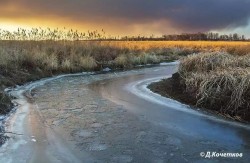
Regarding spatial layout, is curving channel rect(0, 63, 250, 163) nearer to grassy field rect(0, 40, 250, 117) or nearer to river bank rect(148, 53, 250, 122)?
river bank rect(148, 53, 250, 122)

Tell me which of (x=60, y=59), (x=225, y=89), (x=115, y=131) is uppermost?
(x=60, y=59)

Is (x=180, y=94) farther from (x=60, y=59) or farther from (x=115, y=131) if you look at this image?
(x=60, y=59)

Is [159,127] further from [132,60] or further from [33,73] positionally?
[132,60]

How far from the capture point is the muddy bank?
9.31 meters

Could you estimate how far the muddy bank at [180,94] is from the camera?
30.5 feet

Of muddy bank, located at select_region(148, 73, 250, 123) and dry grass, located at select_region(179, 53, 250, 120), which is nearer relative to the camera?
muddy bank, located at select_region(148, 73, 250, 123)

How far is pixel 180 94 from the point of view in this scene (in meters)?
12.3

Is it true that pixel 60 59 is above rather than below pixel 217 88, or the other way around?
above

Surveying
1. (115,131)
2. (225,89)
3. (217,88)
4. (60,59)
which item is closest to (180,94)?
(217,88)

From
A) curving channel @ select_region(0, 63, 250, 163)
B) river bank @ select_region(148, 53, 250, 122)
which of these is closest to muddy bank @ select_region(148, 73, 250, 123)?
river bank @ select_region(148, 53, 250, 122)

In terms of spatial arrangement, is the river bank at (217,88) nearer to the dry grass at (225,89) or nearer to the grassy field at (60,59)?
the dry grass at (225,89)

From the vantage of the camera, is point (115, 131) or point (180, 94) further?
point (180, 94)

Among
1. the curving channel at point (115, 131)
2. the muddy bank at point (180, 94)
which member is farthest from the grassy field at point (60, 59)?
the curving channel at point (115, 131)

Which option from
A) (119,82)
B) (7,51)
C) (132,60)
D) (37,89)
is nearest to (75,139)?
(37,89)
